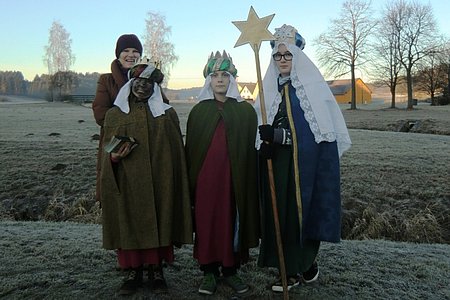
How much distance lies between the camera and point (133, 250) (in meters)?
4.04

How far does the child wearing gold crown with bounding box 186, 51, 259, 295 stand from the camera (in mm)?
4094

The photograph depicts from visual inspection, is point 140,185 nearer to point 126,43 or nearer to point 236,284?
point 236,284

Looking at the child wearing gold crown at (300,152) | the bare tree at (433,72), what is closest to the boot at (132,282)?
the child wearing gold crown at (300,152)

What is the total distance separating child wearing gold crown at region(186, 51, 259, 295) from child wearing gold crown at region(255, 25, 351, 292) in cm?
14

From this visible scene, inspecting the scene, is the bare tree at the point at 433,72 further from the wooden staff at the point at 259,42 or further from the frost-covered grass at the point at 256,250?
the wooden staff at the point at 259,42

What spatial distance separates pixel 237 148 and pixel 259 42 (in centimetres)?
90

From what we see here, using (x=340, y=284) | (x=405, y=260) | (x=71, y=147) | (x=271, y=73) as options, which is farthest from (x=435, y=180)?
(x=71, y=147)

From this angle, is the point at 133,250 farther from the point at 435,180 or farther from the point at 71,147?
the point at 71,147

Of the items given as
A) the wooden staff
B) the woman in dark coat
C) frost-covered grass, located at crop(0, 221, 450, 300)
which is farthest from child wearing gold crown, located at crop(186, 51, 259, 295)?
the woman in dark coat

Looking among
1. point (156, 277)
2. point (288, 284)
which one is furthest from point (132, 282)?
point (288, 284)

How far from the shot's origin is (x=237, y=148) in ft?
13.4

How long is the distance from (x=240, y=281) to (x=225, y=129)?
1.32 metres

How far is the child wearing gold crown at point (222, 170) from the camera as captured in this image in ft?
Result: 13.4

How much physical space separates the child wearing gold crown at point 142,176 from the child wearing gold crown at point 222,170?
0.48 ft
